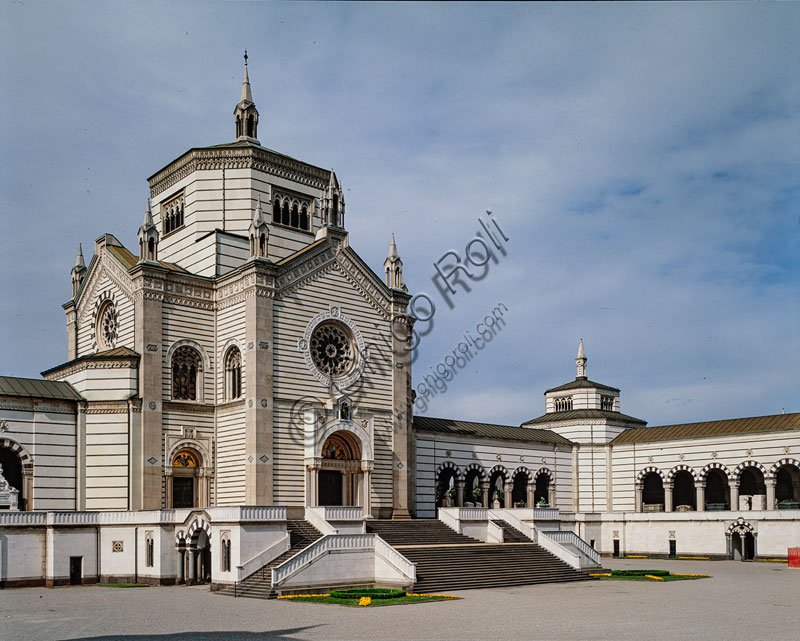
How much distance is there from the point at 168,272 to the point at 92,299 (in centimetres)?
777

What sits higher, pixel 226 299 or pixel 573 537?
pixel 226 299

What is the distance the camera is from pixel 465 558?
1624 inches

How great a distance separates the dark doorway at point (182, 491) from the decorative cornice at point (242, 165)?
1709 centimetres

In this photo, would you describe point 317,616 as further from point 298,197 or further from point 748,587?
point 298,197

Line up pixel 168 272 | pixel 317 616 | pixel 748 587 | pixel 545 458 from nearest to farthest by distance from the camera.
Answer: pixel 317 616
pixel 748 587
pixel 168 272
pixel 545 458

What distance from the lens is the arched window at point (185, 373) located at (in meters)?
46.2

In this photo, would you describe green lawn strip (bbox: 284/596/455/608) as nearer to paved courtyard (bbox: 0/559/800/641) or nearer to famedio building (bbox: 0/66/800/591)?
paved courtyard (bbox: 0/559/800/641)

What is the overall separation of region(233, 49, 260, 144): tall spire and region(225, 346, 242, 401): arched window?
13870 millimetres

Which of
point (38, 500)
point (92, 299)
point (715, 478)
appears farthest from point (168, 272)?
point (715, 478)

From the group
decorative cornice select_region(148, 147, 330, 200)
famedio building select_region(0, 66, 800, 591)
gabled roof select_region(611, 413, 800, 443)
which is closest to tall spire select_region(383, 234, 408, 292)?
famedio building select_region(0, 66, 800, 591)

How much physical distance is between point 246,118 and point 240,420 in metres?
18.8

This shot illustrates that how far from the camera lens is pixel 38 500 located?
4166cm

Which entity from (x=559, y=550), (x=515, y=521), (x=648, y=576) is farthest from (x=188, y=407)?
(x=648, y=576)

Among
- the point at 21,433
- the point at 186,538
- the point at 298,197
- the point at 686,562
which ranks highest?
the point at 298,197
